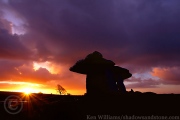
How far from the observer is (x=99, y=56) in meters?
7.03

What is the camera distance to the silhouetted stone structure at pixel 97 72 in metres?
6.84

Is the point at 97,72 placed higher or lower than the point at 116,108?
higher

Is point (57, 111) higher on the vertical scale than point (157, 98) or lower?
lower

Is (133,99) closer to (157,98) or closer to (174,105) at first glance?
(157,98)

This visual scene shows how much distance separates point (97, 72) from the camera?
701 cm

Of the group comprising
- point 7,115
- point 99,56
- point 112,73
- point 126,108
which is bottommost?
point 7,115

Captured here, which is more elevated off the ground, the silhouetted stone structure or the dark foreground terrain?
the silhouetted stone structure

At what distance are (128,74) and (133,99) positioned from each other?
9.16ft

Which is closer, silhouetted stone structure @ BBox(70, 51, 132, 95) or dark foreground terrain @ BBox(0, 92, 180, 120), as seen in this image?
dark foreground terrain @ BBox(0, 92, 180, 120)

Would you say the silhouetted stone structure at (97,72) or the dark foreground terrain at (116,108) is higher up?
the silhouetted stone structure at (97,72)

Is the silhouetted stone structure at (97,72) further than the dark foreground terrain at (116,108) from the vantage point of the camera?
Yes

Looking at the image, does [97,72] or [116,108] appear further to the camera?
[97,72]

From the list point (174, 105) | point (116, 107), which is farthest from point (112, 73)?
point (174, 105)

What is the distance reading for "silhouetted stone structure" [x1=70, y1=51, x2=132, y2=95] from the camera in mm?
6840
